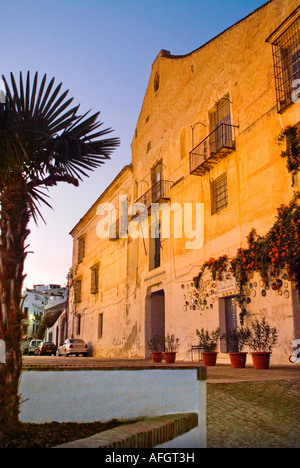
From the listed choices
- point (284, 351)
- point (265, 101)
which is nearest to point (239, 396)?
point (284, 351)

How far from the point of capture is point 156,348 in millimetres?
17922

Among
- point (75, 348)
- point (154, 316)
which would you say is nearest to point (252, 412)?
point (154, 316)

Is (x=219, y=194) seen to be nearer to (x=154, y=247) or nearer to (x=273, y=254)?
(x=273, y=254)

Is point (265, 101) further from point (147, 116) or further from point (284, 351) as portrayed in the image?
point (147, 116)

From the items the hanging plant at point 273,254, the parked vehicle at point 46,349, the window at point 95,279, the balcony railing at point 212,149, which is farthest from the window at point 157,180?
the parked vehicle at point 46,349

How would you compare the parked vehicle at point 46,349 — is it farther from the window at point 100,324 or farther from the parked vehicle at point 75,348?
the window at point 100,324

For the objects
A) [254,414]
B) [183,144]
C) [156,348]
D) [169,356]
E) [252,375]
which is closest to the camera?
[254,414]

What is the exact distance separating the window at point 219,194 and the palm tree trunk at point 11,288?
9783mm

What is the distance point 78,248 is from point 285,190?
2607cm

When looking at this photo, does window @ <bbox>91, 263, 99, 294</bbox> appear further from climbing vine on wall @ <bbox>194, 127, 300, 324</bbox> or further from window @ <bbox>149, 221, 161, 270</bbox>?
climbing vine on wall @ <bbox>194, 127, 300, 324</bbox>

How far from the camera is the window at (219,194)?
1384 cm

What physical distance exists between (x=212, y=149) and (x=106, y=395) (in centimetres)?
1149

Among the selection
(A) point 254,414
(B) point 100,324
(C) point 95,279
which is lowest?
(A) point 254,414

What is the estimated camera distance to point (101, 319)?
2695 centimetres
